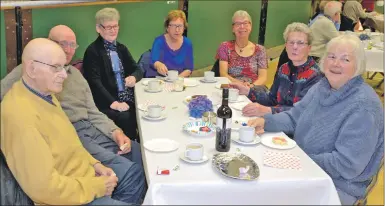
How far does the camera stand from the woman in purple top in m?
3.87

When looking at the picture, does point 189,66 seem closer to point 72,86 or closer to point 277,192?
point 72,86

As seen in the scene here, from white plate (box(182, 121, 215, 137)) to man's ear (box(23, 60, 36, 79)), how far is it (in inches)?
31.9

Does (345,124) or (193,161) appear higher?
(345,124)

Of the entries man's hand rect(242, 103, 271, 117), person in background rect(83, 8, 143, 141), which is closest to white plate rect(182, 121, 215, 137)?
man's hand rect(242, 103, 271, 117)

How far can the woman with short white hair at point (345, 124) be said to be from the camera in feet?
6.91

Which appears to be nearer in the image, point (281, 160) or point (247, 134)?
point (281, 160)

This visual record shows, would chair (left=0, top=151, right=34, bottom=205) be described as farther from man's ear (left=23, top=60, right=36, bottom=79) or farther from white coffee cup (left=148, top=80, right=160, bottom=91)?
white coffee cup (left=148, top=80, right=160, bottom=91)

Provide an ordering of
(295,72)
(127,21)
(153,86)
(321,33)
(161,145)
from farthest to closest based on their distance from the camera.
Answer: (321,33) < (127,21) < (153,86) < (295,72) < (161,145)

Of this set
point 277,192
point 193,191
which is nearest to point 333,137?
point 277,192

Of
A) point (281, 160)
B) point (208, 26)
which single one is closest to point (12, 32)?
point (281, 160)

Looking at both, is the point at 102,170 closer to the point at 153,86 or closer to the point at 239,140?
the point at 239,140

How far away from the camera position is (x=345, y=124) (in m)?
2.14

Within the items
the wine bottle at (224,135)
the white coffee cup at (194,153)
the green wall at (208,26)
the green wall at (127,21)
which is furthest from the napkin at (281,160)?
the green wall at (208,26)

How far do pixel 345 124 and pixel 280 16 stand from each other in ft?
15.7
